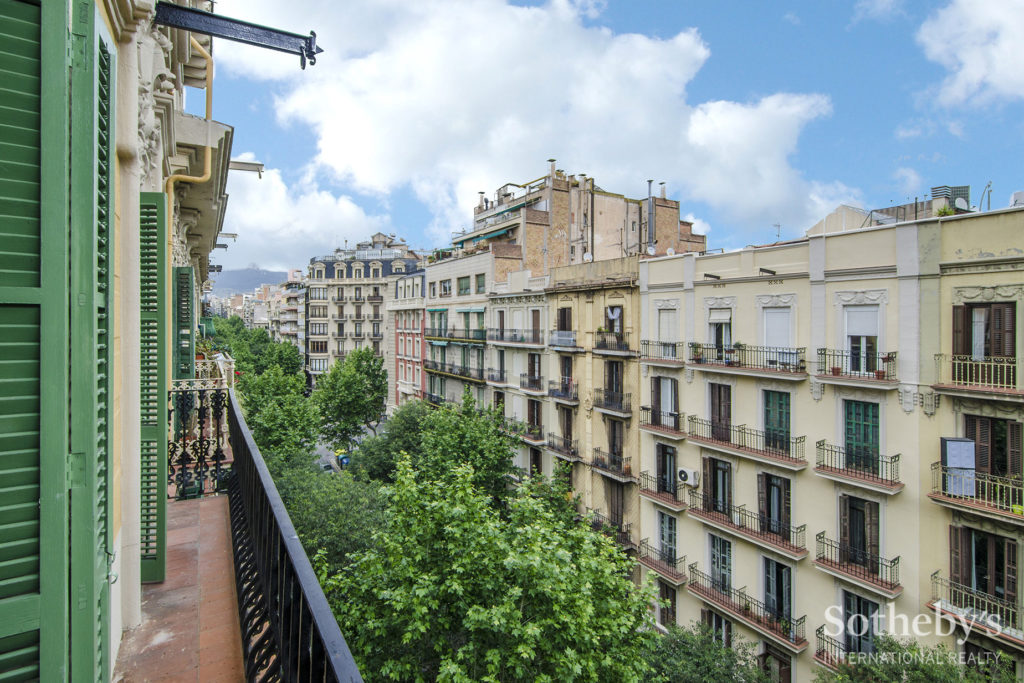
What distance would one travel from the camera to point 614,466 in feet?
70.2

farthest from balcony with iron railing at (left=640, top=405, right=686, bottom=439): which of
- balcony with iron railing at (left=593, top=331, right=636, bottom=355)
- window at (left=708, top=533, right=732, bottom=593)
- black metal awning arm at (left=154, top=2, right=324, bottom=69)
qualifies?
black metal awning arm at (left=154, top=2, right=324, bottom=69)

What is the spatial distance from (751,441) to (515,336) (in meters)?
14.1

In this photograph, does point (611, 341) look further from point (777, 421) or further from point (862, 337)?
point (862, 337)

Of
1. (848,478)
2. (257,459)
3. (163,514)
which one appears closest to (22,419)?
(257,459)

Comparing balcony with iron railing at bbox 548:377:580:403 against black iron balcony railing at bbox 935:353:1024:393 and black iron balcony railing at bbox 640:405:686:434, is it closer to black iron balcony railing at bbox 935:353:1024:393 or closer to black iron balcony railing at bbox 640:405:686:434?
black iron balcony railing at bbox 640:405:686:434

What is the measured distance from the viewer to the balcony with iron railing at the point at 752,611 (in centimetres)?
1476

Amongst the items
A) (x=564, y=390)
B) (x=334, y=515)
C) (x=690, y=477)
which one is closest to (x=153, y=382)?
(x=334, y=515)

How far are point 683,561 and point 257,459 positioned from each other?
17352 millimetres

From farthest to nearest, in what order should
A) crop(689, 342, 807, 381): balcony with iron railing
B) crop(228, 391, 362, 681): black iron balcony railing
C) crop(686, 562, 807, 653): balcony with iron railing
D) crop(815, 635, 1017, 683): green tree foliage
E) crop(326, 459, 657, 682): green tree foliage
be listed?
crop(689, 342, 807, 381): balcony with iron railing
crop(686, 562, 807, 653): balcony with iron railing
crop(815, 635, 1017, 683): green tree foliage
crop(326, 459, 657, 682): green tree foliage
crop(228, 391, 362, 681): black iron balcony railing

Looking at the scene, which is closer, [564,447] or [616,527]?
[616,527]

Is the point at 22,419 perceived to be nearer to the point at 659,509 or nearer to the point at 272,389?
the point at 659,509

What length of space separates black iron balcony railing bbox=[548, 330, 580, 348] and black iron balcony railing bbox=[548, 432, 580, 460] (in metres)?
Result: 4.12

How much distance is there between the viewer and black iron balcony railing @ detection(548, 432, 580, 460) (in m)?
23.5

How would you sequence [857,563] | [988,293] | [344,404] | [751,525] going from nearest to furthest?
[988,293], [857,563], [751,525], [344,404]
